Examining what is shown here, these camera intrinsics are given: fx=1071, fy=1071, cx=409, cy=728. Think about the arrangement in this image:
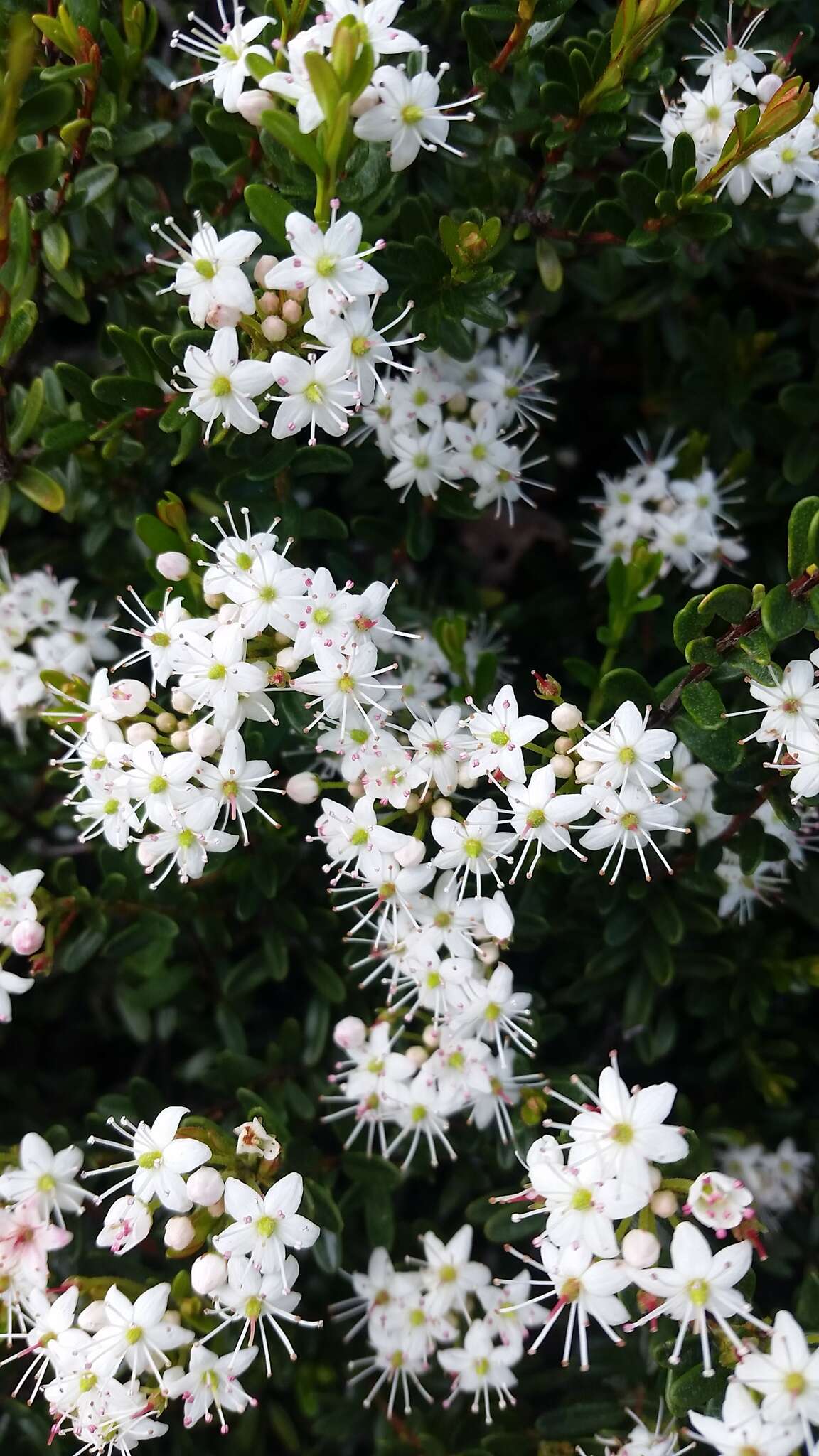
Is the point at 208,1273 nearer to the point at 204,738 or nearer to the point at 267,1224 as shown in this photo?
the point at 267,1224

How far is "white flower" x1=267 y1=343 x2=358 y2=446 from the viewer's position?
1617mm

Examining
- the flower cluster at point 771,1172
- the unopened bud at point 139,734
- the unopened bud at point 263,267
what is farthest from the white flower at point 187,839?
the flower cluster at point 771,1172

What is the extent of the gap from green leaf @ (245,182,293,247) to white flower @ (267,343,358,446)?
19 cm

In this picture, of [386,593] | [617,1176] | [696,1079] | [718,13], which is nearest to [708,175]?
[718,13]

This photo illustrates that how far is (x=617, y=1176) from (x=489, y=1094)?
0.52 meters

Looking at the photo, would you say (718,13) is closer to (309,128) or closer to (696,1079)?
(309,128)

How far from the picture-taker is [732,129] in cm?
193

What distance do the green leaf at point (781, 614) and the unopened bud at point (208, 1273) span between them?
4.17 ft

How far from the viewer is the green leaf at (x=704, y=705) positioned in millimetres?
1615

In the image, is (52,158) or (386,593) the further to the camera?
(386,593)

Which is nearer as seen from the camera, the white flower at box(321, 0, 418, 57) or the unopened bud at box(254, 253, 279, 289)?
the white flower at box(321, 0, 418, 57)

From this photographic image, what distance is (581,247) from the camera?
2.28 m

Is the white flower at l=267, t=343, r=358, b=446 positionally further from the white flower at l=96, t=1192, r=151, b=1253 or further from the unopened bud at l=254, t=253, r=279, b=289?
the white flower at l=96, t=1192, r=151, b=1253

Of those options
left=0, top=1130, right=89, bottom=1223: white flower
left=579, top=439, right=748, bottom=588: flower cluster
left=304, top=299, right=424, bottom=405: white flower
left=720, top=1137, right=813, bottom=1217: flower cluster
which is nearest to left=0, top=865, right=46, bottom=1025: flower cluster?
left=0, top=1130, right=89, bottom=1223: white flower
